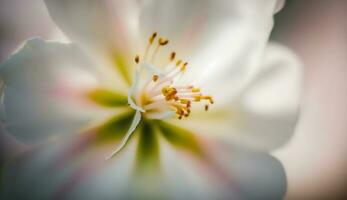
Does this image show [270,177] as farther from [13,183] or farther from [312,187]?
[13,183]

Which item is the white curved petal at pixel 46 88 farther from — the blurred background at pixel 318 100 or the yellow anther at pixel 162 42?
the blurred background at pixel 318 100

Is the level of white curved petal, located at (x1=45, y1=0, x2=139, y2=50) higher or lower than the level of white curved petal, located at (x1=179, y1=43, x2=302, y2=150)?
higher

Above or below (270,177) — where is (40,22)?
above

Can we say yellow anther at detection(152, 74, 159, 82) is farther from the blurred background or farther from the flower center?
the blurred background

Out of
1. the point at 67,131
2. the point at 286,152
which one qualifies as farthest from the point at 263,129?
the point at 67,131

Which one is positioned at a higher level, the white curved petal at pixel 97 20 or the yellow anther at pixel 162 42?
the white curved petal at pixel 97 20

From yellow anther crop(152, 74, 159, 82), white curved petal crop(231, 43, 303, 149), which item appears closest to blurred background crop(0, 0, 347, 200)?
white curved petal crop(231, 43, 303, 149)

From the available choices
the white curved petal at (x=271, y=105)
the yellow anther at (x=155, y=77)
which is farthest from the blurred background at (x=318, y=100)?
the yellow anther at (x=155, y=77)
